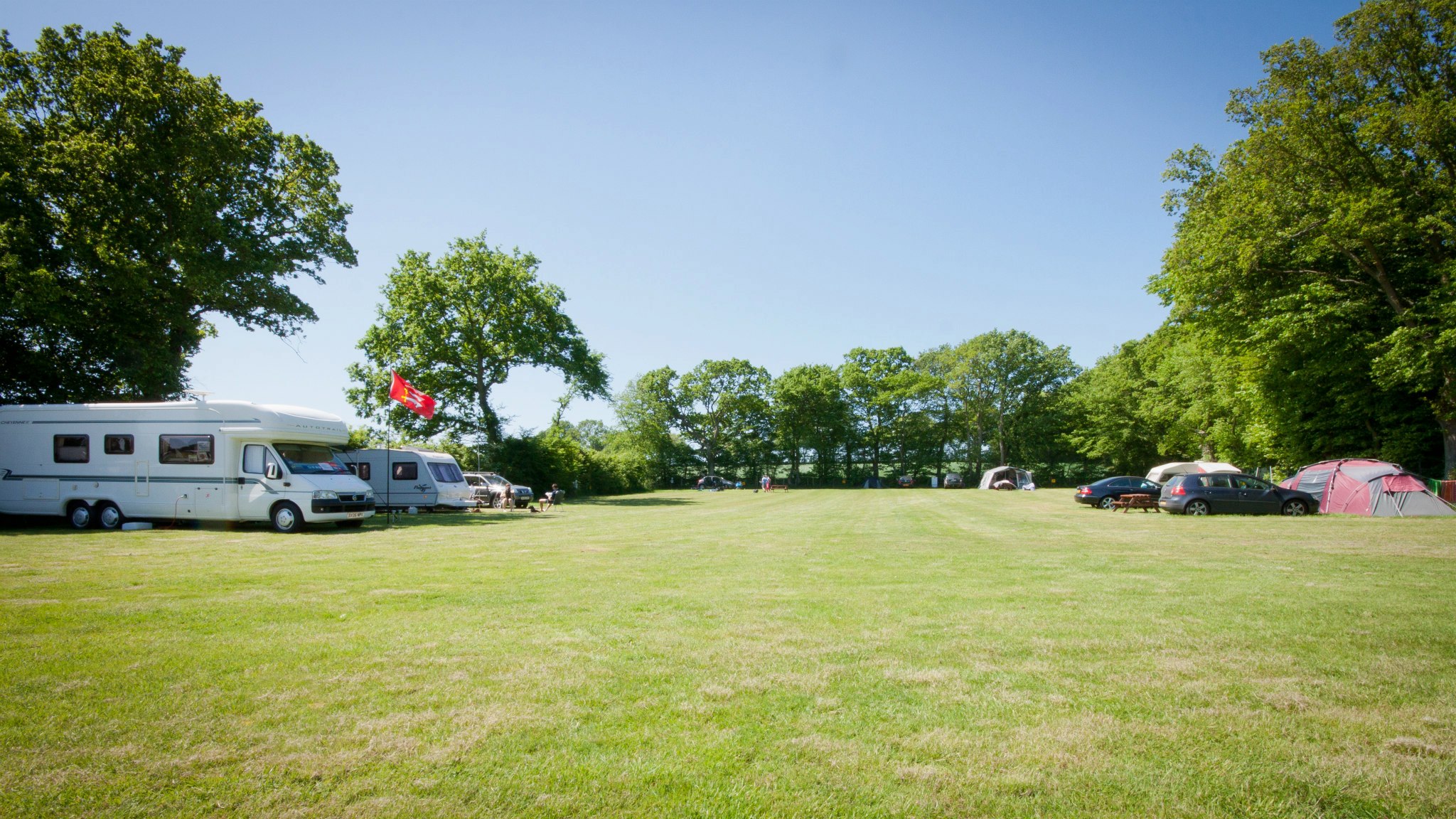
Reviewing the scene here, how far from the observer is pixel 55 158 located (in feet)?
62.7

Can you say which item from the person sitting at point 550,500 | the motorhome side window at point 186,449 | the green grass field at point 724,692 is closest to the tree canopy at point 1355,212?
the green grass field at point 724,692

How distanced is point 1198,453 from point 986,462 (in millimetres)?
21134

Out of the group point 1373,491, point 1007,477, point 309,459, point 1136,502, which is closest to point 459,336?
point 309,459

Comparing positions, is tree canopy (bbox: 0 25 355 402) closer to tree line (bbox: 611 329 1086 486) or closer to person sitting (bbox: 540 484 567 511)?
person sitting (bbox: 540 484 567 511)

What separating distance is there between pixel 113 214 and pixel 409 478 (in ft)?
37.8

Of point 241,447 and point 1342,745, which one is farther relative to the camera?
point 241,447

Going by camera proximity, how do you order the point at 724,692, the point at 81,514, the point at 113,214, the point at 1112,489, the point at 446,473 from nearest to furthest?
1. the point at 724,692
2. the point at 81,514
3. the point at 113,214
4. the point at 446,473
5. the point at 1112,489

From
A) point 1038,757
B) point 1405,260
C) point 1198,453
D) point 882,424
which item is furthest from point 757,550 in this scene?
point 882,424

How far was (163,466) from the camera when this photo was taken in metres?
16.0

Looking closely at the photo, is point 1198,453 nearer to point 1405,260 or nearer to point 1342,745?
point 1405,260

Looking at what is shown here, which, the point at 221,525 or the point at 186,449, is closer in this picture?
the point at 186,449

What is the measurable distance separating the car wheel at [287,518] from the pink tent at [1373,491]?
2906 centimetres

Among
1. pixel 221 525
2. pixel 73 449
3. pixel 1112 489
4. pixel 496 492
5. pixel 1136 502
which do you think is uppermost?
pixel 73 449

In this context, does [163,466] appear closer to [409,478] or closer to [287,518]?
[287,518]
